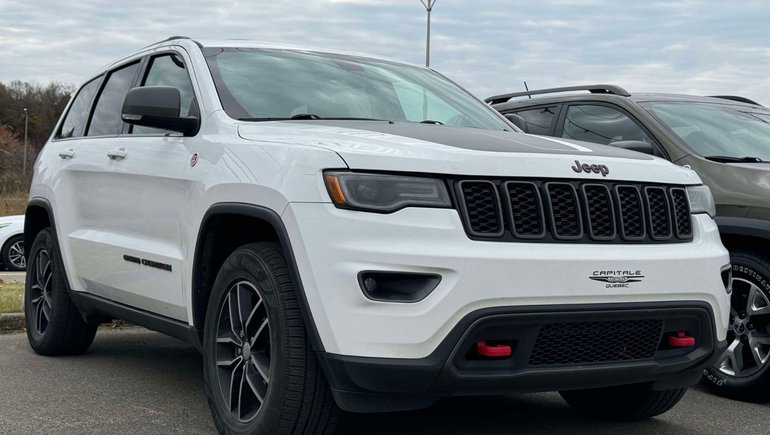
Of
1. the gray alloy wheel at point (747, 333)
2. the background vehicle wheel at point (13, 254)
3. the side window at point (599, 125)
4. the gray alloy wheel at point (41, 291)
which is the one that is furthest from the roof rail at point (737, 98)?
the background vehicle wheel at point (13, 254)

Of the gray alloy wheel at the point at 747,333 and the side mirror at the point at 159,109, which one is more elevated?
the side mirror at the point at 159,109

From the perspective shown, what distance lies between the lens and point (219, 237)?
13.8 feet

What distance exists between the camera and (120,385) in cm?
539

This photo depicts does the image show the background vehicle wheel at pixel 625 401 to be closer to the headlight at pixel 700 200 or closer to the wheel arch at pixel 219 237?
the headlight at pixel 700 200

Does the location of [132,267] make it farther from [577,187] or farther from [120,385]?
[577,187]

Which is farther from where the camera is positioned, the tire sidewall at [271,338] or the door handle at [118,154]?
the door handle at [118,154]

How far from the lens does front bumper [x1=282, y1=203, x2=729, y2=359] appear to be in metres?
3.30

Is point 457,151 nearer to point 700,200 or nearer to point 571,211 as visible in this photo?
point 571,211

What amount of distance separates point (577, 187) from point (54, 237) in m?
3.58

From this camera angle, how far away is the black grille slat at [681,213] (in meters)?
3.98

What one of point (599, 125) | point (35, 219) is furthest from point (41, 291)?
point (599, 125)

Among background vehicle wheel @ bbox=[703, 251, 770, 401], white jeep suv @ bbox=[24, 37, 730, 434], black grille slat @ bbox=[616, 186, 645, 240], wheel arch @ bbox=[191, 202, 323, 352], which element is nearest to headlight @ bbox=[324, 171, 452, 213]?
white jeep suv @ bbox=[24, 37, 730, 434]

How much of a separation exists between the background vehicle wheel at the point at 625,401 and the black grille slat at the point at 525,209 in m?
1.15

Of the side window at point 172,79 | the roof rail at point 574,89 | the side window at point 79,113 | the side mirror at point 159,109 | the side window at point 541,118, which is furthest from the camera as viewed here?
the side window at point 541,118
